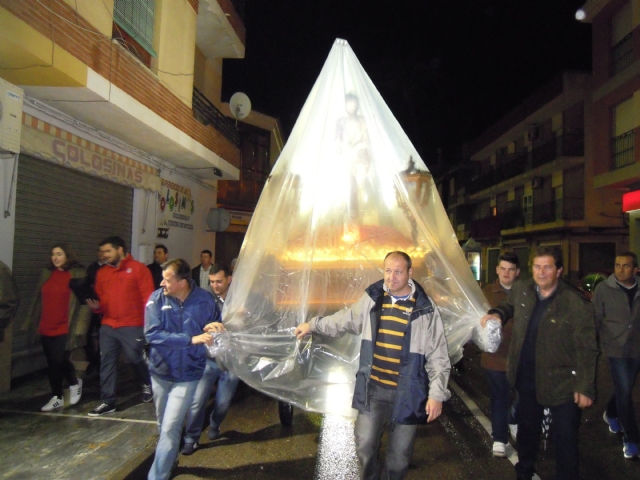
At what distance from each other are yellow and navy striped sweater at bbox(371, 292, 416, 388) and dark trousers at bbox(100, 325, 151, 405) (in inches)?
113

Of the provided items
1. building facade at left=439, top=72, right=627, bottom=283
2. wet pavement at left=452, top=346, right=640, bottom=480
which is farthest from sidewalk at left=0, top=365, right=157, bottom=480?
building facade at left=439, top=72, right=627, bottom=283

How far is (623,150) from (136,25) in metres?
17.2

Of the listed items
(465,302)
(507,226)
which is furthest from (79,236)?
(507,226)

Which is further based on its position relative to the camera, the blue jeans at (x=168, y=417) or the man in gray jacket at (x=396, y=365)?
the blue jeans at (x=168, y=417)

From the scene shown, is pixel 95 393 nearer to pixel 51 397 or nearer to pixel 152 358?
pixel 51 397

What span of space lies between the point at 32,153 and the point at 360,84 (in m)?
4.66

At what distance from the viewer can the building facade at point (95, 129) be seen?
217 inches

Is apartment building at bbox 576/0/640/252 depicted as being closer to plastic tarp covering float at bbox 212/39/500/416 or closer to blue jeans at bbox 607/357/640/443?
blue jeans at bbox 607/357/640/443

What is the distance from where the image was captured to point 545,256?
Answer: 3357 millimetres

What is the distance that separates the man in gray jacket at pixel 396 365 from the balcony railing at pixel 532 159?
2385cm

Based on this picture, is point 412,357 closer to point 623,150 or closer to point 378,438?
point 378,438

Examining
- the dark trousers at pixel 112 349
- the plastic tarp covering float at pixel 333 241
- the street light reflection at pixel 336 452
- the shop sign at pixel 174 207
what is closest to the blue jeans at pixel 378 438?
the plastic tarp covering float at pixel 333 241

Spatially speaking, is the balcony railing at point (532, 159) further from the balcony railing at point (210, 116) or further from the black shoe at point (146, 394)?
the black shoe at point (146, 394)

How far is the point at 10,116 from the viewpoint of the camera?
534 centimetres
